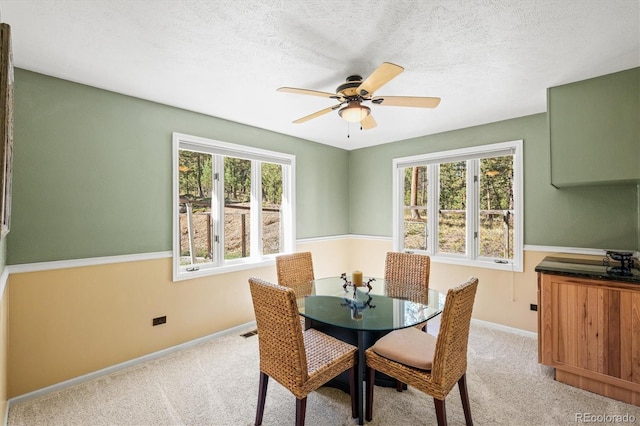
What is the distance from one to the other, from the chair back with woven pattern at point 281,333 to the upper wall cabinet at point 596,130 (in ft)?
8.63

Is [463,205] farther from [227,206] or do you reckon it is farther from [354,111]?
[227,206]

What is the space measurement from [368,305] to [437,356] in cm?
68

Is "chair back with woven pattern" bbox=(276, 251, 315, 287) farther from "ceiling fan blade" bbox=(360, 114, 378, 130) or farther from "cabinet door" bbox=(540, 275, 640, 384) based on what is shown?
"cabinet door" bbox=(540, 275, 640, 384)

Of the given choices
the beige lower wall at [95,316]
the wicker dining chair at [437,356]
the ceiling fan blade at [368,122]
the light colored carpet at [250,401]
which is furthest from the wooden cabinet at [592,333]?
the beige lower wall at [95,316]

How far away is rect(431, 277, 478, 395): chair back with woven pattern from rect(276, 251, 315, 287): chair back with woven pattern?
1.68m

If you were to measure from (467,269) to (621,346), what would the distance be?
1.68 metres

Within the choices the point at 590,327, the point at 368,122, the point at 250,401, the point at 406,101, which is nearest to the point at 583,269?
the point at 590,327

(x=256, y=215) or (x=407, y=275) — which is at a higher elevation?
(x=256, y=215)

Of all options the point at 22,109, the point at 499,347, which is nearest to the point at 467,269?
the point at 499,347

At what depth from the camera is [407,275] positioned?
311cm

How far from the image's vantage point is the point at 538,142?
335 cm

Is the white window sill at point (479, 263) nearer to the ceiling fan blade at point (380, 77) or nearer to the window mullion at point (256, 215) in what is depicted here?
the window mullion at point (256, 215)

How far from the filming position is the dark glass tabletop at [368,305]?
6.55 ft

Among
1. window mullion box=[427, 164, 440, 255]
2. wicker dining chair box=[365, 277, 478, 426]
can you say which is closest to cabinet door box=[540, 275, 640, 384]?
wicker dining chair box=[365, 277, 478, 426]
